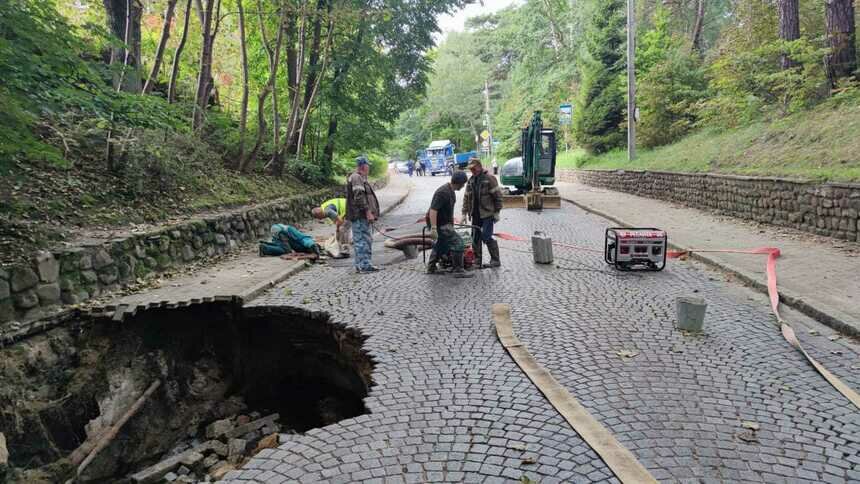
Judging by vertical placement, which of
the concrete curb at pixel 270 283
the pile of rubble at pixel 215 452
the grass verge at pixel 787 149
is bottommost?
the pile of rubble at pixel 215 452

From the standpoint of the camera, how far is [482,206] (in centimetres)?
884

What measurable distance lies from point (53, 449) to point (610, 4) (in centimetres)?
3188

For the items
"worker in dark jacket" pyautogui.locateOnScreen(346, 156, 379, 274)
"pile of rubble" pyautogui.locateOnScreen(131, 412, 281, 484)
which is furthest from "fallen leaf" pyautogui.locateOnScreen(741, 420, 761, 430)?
"worker in dark jacket" pyautogui.locateOnScreen(346, 156, 379, 274)

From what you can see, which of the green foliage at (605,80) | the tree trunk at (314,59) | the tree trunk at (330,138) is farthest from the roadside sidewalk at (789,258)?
the green foliage at (605,80)

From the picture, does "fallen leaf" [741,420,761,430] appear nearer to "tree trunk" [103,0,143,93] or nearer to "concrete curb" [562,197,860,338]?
"concrete curb" [562,197,860,338]

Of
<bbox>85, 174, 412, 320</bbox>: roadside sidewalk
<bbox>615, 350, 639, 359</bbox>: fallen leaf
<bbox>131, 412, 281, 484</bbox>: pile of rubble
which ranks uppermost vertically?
<bbox>85, 174, 412, 320</bbox>: roadside sidewalk

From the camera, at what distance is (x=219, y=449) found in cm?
495

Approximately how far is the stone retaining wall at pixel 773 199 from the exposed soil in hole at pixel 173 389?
8.61m

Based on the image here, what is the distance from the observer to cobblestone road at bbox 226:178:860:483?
311 cm

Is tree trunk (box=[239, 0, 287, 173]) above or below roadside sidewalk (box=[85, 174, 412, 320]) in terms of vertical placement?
above

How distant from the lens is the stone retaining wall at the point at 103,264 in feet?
17.8

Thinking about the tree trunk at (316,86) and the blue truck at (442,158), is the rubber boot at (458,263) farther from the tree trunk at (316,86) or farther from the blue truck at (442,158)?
the blue truck at (442,158)

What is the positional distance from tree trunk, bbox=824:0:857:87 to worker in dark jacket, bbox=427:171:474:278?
12.7 meters

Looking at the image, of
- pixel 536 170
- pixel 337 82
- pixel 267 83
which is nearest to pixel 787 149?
pixel 536 170
